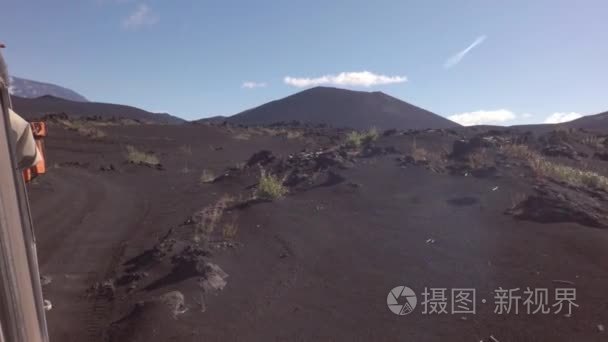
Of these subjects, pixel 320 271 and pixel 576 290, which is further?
A: pixel 320 271

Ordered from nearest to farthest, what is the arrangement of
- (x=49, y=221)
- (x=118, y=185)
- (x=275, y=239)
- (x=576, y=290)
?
(x=576, y=290)
(x=275, y=239)
(x=49, y=221)
(x=118, y=185)

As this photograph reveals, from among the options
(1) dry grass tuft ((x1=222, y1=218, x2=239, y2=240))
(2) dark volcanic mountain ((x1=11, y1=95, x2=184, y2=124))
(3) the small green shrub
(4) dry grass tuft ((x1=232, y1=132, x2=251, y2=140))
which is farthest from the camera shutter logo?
(2) dark volcanic mountain ((x1=11, y1=95, x2=184, y2=124))

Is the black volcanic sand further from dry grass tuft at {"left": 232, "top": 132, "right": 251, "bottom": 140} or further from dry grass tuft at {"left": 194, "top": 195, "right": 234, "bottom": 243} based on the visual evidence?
dry grass tuft at {"left": 232, "top": 132, "right": 251, "bottom": 140}

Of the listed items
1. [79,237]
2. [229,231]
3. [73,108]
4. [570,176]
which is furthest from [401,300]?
[73,108]

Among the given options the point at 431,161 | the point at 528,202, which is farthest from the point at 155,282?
the point at 431,161

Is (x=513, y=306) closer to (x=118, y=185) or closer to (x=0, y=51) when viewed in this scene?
(x=0, y=51)

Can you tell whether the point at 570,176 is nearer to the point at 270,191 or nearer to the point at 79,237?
the point at 270,191
